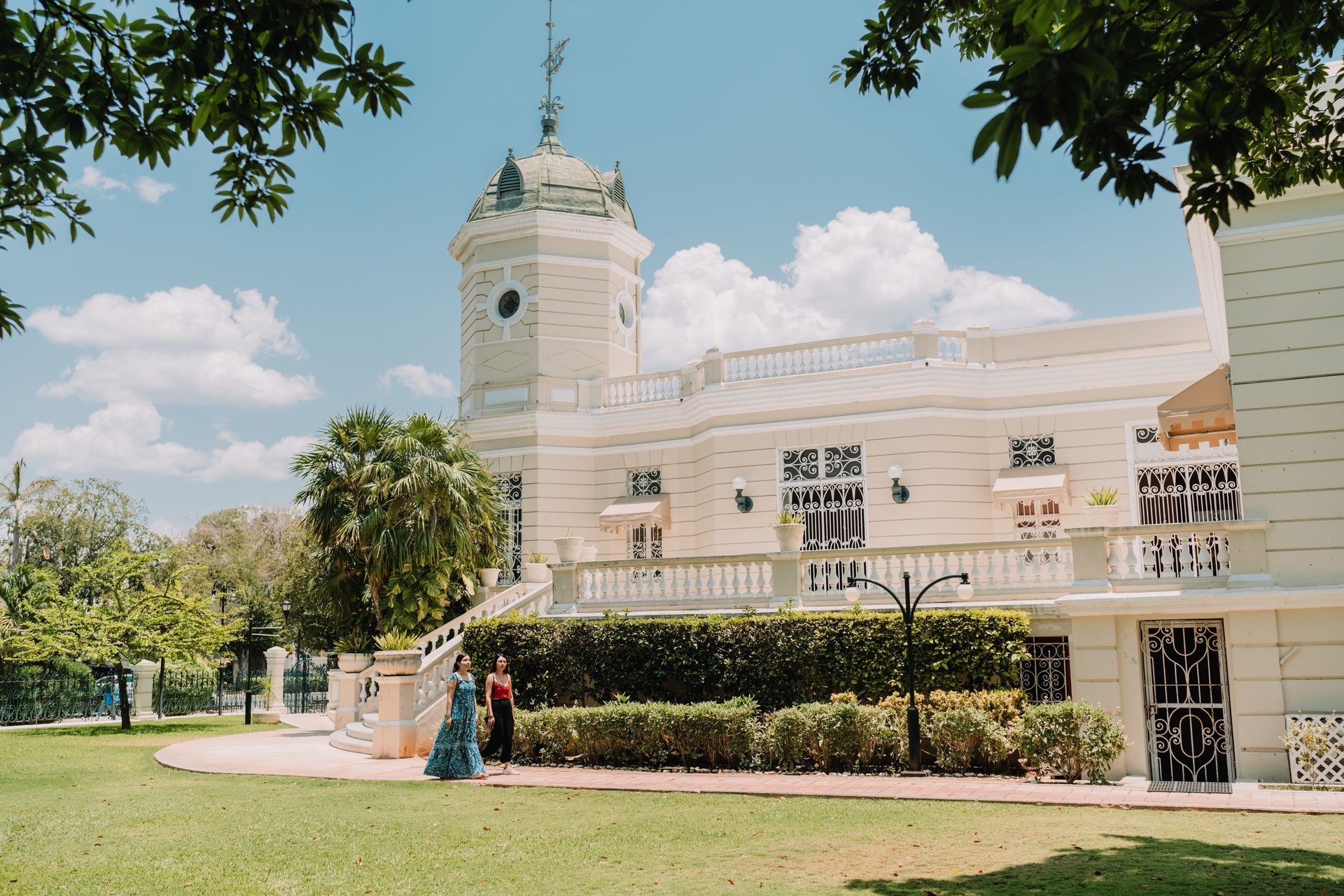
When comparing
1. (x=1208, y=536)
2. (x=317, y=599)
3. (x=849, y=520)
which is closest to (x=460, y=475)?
(x=317, y=599)

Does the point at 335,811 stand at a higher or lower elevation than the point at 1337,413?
lower

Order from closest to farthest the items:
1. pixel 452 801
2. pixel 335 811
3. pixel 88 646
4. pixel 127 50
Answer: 1. pixel 127 50
2. pixel 335 811
3. pixel 452 801
4. pixel 88 646

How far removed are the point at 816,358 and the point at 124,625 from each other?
15.5 m

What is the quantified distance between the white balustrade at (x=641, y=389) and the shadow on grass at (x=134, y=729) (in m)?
11.1

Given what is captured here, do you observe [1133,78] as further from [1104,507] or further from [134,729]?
[134,729]

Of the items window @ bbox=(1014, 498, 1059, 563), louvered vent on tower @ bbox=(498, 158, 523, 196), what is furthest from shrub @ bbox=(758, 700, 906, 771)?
louvered vent on tower @ bbox=(498, 158, 523, 196)

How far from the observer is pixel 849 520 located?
22438mm

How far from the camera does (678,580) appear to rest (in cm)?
1833

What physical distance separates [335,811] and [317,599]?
11.3 meters

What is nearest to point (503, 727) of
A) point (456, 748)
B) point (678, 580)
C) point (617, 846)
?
point (456, 748)

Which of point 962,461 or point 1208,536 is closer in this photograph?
point 1208,536

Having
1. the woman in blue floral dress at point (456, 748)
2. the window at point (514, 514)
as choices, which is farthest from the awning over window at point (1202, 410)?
the window at point (514, 514)

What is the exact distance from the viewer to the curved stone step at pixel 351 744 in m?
17.9

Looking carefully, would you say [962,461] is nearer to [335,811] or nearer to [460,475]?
[460,475]
